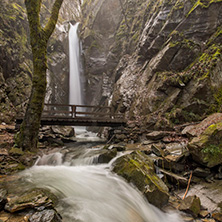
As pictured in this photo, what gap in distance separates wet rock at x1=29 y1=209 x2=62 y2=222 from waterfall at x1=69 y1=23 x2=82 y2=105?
23053 mm

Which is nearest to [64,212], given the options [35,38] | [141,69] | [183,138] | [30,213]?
[30,213]

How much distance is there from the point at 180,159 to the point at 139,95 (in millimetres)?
8811

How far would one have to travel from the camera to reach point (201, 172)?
4.98 m

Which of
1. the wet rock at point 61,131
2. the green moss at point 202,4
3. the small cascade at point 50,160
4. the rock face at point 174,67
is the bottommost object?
the small cascade at point 50,160

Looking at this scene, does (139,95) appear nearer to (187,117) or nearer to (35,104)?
(187,117)

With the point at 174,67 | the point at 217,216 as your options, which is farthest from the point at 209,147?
the point at 174,67

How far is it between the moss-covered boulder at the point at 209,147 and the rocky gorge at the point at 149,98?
29mm

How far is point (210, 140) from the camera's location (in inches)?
198

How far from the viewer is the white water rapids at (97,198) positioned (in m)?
3.36

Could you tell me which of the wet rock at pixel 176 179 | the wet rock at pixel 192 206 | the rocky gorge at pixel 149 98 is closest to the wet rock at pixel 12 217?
the rocky gorge at pixel 149 98

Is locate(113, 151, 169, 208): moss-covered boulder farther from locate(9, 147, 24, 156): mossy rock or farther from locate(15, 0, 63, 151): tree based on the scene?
locate(15, 0, 63, 151): tree

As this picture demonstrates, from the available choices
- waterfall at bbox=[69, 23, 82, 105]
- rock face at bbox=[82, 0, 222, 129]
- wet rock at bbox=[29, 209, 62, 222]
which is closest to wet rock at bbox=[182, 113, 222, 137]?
rock face at bbox=[82, 0, 222, 129]

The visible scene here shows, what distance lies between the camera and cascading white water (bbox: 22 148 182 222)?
3.35 m

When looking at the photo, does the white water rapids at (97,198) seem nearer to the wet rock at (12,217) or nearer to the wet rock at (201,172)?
the wet rock at (12,217)
